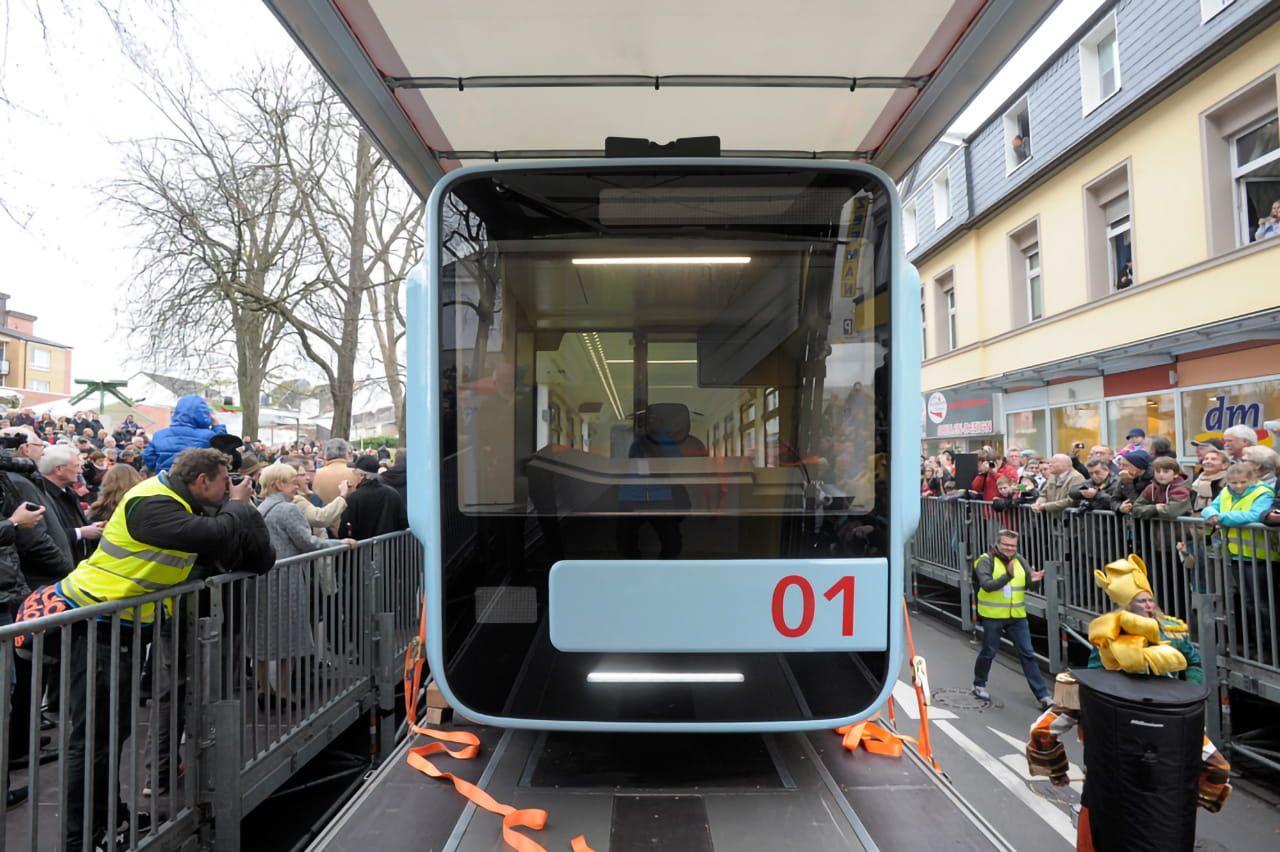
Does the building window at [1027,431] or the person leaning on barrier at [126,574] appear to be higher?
the building window at [1027,431]

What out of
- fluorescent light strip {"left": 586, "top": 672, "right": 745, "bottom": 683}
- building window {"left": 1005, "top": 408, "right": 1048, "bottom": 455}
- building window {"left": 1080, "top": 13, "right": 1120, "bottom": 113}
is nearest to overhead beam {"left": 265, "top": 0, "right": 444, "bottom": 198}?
fluorescent light strip {"left": 586, "top": 672, "right": 745, "bottom": 683}

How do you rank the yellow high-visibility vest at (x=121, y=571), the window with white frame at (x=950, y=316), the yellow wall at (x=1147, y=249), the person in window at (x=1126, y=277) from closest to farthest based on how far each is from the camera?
the yellow high-visibility vest at (x=121, y=571)
the yellow wall at (x=1147, y=249)
the person in window at (x=1126, y=277)
the window with white frame at (x=950, y=316)

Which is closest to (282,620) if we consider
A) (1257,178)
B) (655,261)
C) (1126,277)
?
(655,261)

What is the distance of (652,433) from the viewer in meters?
3.10

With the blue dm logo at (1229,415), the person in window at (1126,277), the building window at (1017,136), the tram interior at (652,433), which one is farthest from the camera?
the building window at (1017,136)

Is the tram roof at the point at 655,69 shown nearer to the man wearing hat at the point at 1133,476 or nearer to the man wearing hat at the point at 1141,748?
the man wearing hat at the point at 1141,748

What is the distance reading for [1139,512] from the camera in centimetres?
625

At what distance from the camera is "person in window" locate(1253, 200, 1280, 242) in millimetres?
10344

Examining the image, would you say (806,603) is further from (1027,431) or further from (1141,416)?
(1027,431)

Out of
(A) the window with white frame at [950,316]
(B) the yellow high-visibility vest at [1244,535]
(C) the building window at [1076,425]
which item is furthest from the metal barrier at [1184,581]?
(A) the window with white frame at [950,316]

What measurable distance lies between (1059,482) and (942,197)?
1573cm

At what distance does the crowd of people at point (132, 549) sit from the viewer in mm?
3021

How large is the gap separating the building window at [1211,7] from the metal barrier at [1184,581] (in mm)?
8524

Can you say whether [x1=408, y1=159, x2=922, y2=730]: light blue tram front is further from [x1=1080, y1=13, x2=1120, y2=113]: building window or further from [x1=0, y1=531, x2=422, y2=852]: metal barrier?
[x1=1080, y1=13, x2=1120, y2=113]: building window
